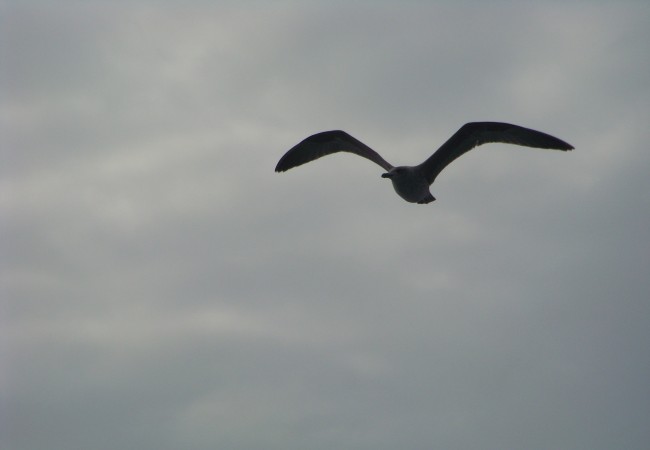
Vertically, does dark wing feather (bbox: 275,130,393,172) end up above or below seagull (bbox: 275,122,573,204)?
above

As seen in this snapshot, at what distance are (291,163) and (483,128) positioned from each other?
18.8 feet

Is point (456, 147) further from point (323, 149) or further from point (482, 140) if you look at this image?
point (323, 149)

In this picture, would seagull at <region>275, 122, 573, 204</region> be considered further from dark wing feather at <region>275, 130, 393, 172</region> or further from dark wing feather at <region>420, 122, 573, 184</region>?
dark wing feather at <region>275, 130, 393, 172</region>

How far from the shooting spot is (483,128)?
2177 cm

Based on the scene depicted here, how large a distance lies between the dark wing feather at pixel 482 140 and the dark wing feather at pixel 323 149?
1462 millimetres

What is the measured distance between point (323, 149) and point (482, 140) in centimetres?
468

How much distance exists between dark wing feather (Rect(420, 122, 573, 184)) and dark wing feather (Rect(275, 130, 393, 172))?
1.46 metres

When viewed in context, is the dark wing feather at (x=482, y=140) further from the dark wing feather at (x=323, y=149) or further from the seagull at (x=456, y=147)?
the dark wing feather at (x=323, y=149)

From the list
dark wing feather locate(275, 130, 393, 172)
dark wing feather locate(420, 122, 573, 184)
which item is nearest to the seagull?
dark wing feather locate(420, 122, 573, 184)

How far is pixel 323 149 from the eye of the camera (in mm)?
23734

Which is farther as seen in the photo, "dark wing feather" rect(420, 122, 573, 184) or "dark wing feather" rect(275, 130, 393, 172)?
"dark wing feather" rect(275, 130, 393, 172)

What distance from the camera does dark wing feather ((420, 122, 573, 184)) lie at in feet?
70.7

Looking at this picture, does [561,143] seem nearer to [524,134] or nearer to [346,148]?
[524,134]

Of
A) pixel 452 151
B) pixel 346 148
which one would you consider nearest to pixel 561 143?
pixel 452 151
